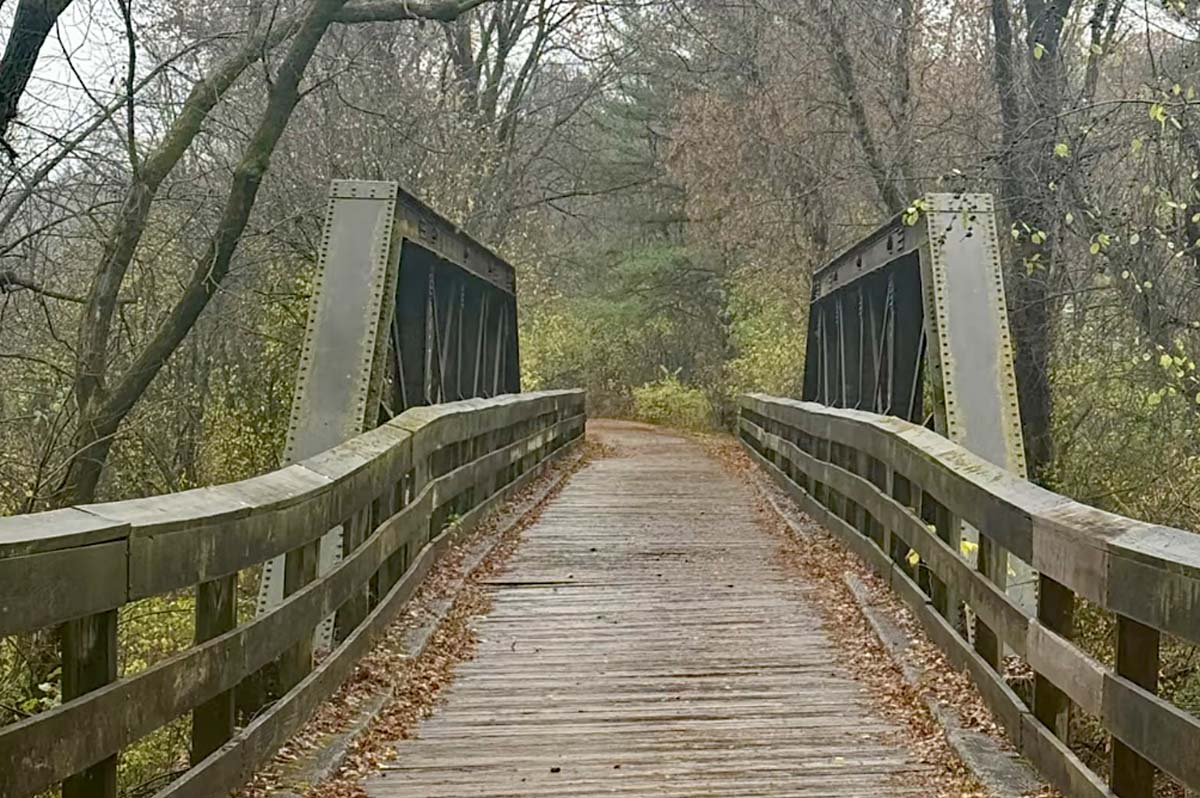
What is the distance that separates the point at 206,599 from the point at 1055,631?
2710mm

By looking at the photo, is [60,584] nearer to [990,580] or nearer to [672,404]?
[990,580]

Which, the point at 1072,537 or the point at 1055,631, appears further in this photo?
the point at 1055,631

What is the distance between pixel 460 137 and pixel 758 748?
16240 millimetres

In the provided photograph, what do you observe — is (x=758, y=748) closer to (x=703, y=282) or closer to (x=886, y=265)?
(x=886, y=265)

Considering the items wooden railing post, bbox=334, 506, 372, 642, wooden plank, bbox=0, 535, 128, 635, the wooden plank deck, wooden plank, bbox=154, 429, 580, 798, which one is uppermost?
wooden plank, bbox=0, 535, 128, 635

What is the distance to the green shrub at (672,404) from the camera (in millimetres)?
31906

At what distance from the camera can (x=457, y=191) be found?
19703 millimetres

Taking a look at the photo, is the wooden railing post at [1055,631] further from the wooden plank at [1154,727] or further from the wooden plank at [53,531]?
the wooden plank at [53,531]

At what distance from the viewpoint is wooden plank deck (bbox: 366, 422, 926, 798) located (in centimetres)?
476

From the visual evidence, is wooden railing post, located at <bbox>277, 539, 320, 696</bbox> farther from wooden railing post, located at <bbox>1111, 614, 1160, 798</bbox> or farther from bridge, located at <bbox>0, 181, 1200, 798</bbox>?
wooden railing post, located at <bbox>1111, 614, 1160, 798</bbox>

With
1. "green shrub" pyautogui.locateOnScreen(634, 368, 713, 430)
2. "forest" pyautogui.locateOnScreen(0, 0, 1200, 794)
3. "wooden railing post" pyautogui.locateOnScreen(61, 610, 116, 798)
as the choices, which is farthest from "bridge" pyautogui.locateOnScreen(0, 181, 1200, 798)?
"green shrub" pyautogui.locateOnScreen(634, 368, 713, 430)

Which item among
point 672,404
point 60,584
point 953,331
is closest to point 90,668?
point 60,584

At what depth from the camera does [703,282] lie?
32906 mm

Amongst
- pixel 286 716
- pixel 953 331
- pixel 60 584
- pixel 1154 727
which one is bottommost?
pixel 286 716
